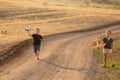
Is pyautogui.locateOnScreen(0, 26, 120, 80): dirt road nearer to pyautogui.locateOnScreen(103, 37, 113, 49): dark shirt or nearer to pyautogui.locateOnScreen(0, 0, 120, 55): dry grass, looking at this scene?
pyautogui.locateOnScreen(103, 37, 113, 49): dark shirt

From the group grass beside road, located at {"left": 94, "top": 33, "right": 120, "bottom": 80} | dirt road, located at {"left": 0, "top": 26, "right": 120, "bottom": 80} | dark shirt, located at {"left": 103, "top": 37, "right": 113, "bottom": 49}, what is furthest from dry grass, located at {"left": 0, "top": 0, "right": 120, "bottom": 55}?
dark shirt, located at {"left": 103, "top": 37, "right": 113, "bottom": 49}

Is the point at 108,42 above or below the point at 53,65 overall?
above

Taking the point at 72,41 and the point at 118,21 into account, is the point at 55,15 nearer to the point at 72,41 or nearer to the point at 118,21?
the point at 118,21

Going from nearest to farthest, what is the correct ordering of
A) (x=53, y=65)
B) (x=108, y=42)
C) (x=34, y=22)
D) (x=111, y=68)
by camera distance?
(x=108, y=42), (x=111, y=68), (x=53, y=65), (x=34, y=22)

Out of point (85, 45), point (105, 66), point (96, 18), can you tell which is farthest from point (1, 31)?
point (96, 18)

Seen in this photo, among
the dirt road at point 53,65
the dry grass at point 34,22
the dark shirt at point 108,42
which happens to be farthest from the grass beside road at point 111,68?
the dry grass at point 34,22

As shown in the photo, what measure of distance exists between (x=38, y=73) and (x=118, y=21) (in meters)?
32.2

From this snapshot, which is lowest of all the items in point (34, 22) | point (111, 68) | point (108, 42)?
point (34, 22)

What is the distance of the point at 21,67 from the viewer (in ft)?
54.9

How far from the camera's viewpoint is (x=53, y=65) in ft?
57.5

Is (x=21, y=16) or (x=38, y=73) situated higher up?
(x=38, y=73)

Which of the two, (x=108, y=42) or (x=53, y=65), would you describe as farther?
(x=53, y=65)

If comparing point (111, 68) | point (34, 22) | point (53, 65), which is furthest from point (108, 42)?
point (34, 22)

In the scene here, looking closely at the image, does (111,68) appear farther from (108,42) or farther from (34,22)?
(34,22)
